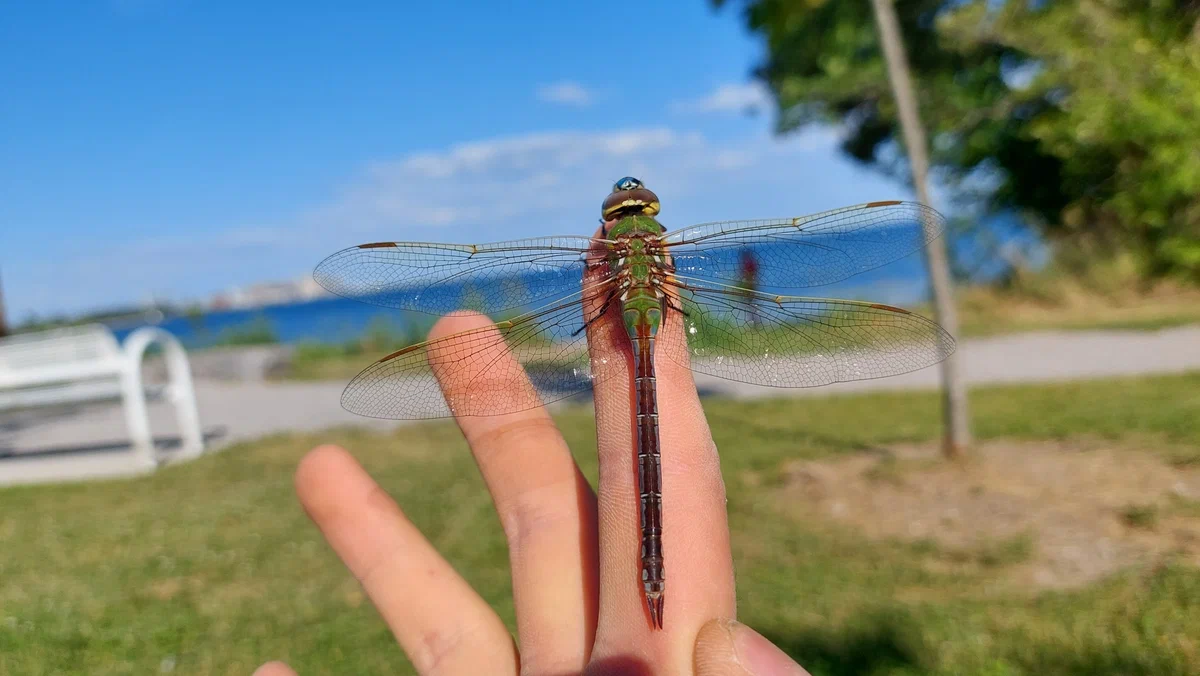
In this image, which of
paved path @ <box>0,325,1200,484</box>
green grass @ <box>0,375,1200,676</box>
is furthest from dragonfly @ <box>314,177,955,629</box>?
paved path @ <box>0,325,1200,484</box>

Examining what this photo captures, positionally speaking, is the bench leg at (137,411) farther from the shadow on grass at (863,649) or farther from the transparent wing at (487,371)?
the transparent wing at (487,371)

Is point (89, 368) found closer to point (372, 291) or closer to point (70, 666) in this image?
point (70, 666)

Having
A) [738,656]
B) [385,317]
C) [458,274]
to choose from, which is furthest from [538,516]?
[385,317]

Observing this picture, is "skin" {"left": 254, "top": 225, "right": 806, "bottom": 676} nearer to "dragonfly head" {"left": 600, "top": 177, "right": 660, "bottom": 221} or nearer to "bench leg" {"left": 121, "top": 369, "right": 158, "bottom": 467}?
"dragonfly head" {"left": 600, "top": 177, "right": 660, "bottom": 221}

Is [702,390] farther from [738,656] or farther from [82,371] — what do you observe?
[738,656]

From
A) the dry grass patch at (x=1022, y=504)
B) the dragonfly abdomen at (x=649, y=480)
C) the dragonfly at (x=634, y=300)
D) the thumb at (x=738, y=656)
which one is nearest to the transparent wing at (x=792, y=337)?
the dragonfly at (x=634, y=300)

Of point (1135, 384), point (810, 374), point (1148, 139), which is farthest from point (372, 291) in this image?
point (1135, 384)
